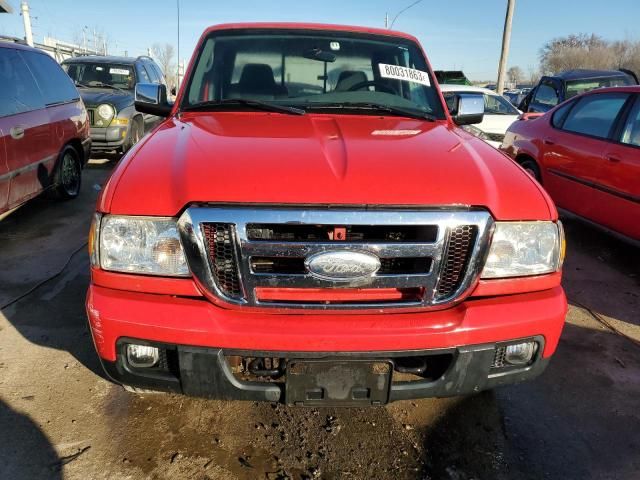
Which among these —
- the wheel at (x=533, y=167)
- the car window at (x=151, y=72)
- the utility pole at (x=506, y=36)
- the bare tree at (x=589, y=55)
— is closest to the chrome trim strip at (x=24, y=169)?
the wheel at (x=533, y=167)

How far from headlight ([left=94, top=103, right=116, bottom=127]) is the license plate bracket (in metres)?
7.47

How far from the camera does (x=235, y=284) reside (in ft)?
6.11

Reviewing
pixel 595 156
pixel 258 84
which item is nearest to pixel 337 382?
pixel 258 84

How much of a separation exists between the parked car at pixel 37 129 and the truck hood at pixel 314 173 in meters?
2.87

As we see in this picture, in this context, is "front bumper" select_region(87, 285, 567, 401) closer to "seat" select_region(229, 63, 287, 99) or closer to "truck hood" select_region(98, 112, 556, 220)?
"truck hood" select_region(98, 112, 556, 220)

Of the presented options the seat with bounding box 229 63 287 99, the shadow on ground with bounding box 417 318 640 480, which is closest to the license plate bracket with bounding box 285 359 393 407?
the shadow on ground with bounding box 417 318 640 480

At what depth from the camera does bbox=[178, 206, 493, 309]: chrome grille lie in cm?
180

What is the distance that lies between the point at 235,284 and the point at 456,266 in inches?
33.1

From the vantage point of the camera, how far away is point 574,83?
11297 millimetres

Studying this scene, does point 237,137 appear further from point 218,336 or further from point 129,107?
point 129,107

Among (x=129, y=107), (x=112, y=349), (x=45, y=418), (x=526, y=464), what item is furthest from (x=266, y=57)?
(x=129, y=107)

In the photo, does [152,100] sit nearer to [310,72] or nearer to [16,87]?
[310,72]

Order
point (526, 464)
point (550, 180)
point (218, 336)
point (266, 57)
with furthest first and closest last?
point (550, 180)
point (266, 57)
point (526, 464)
point (218, 336)

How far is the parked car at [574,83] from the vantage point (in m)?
11.2
